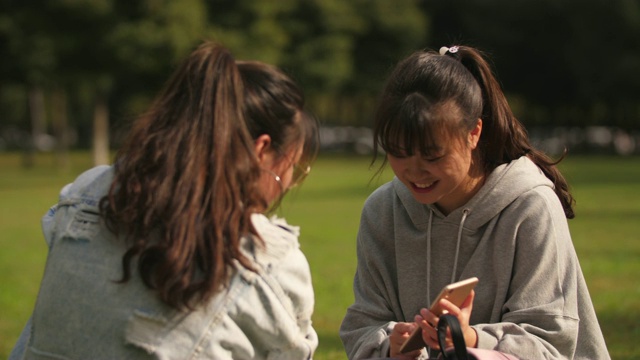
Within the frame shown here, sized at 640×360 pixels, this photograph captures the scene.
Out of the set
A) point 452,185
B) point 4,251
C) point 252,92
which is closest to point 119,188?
point 252,92

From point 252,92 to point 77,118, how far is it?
78.2m

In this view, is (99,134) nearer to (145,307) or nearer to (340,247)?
(340,247)

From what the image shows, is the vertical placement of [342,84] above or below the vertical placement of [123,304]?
below

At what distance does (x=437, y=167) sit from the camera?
11.7 ft

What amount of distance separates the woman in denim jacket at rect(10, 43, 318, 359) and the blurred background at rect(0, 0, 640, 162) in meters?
27.6

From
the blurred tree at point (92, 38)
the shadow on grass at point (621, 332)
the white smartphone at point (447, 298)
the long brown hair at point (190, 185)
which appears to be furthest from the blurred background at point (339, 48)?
the long brown hair at point (190, 185)

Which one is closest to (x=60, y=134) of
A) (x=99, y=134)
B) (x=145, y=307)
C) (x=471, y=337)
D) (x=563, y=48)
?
(x=99, y=134)

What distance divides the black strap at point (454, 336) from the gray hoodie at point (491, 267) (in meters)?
0.46

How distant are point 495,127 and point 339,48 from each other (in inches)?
→ 1784

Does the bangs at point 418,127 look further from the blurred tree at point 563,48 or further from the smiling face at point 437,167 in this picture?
the blurred tree at point 563,48

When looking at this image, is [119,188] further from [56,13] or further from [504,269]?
[56,13]

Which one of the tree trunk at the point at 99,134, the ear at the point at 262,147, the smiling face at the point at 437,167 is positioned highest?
the ear at the point at 262,147

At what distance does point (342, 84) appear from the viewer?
52.7m

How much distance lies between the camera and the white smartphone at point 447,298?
3.10m
